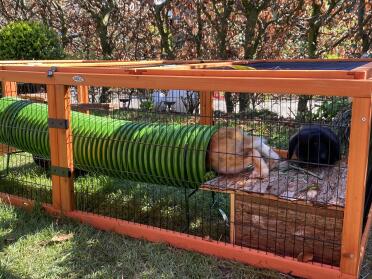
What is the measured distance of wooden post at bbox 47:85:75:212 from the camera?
3258 millimetres

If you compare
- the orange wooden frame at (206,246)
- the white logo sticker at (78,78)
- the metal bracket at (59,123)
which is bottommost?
the orange wooden frame at (206,246)

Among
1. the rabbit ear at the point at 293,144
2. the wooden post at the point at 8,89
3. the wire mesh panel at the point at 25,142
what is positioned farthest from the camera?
the wooden post at the point at 8,89

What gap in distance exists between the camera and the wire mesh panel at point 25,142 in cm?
378

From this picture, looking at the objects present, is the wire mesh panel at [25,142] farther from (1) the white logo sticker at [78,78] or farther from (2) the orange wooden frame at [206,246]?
(1) the white logo sticker at [78,78]

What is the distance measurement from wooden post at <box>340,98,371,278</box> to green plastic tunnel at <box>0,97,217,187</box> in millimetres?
1021

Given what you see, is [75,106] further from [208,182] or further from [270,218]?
[270,218]

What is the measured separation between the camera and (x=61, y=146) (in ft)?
10.9

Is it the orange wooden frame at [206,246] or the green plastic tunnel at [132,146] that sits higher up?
the green plastic tunnel at [132,146]

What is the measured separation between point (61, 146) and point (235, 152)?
1.27 metres

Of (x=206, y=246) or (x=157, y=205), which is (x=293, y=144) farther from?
(x=157, y=205)

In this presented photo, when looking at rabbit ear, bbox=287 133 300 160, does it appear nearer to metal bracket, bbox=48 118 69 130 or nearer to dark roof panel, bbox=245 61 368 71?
dark roof panel, bbox=245 61 368 71

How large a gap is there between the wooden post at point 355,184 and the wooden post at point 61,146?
1.96 m

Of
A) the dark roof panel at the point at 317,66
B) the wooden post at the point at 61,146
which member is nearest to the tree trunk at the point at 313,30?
the dark roof panel at the point at 317,66

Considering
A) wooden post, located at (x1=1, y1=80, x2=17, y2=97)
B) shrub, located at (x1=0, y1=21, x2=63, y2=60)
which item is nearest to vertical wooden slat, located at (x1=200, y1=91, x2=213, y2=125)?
wooden post, located at (x1=1, y1=80, x2=17, y2=97)
